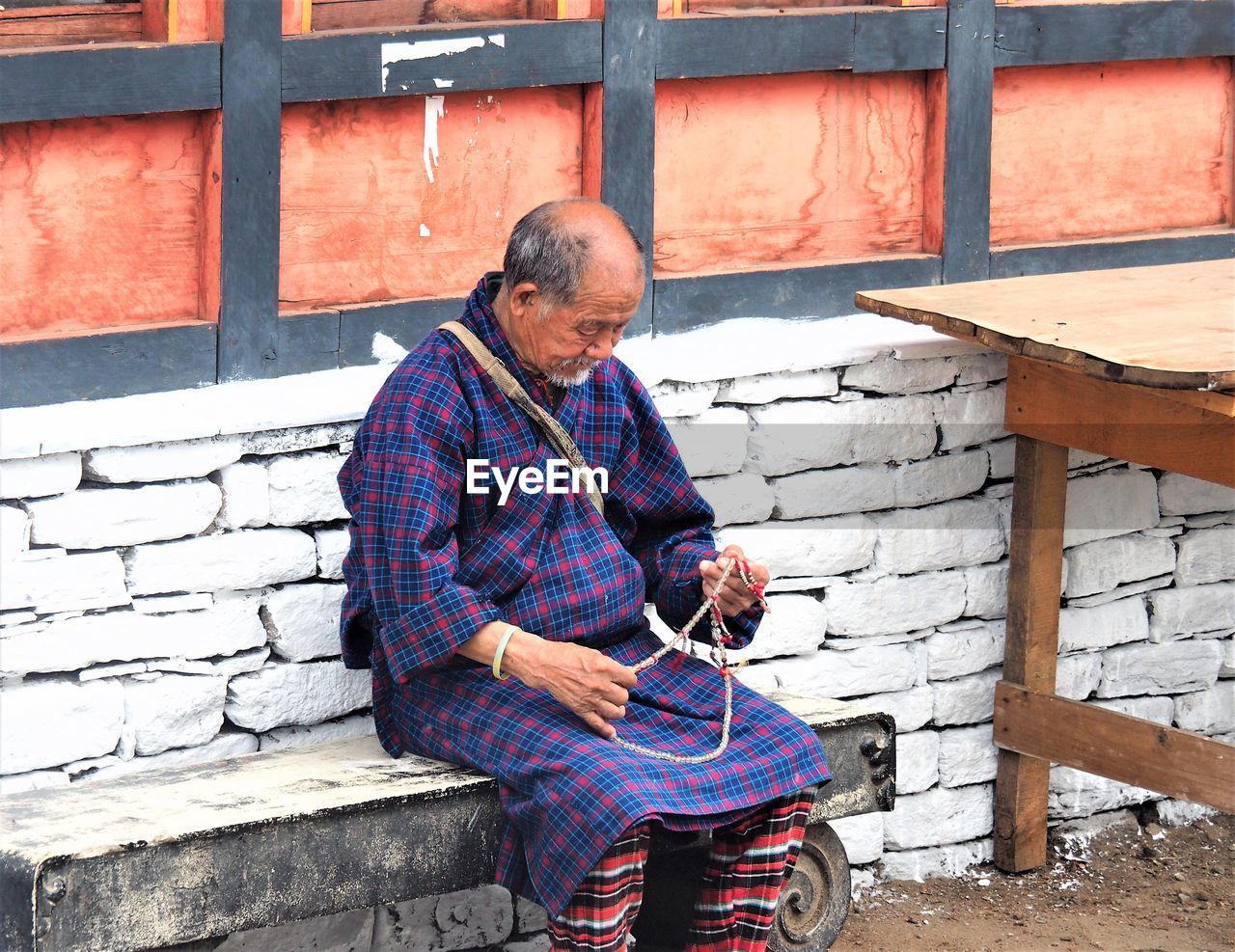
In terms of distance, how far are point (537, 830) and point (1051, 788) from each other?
241 centimetres

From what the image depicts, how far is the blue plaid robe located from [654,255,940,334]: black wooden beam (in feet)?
2.95

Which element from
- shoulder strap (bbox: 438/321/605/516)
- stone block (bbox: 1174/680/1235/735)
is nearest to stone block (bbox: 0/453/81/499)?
shoulder strap (bbox: 438/321/605/516)

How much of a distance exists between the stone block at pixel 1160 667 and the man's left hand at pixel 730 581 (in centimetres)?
191

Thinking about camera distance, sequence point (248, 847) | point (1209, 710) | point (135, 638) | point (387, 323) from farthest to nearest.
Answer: point (1209, 710)
point (387, 323)
point (135, 638)
point (248, 847)

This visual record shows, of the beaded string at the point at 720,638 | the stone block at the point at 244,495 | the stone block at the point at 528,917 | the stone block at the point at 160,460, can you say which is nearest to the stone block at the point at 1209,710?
the stone block at the point at 528,917

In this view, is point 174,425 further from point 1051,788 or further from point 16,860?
point 1051,788

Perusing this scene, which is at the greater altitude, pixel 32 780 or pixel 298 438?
pixel 298 438

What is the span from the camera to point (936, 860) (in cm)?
527

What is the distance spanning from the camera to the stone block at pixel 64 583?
12.4 ft

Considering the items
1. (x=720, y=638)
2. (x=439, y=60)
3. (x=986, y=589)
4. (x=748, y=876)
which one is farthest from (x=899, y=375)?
(x=748, y=876)

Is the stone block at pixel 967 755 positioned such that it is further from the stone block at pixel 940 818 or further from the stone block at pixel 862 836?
the stone block at pixel 862 836

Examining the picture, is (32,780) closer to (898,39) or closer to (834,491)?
(834,491)

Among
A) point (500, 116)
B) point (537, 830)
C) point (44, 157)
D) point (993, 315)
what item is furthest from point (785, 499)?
point (44, 157)

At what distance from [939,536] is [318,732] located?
1763 mm
